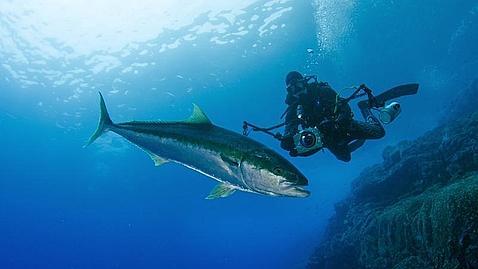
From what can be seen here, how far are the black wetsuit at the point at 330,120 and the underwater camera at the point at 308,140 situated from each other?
0.42 metres

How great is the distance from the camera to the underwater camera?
4.41 m

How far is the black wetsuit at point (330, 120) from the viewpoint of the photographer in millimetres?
5066

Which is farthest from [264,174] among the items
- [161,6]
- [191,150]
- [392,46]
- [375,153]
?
[375,153]

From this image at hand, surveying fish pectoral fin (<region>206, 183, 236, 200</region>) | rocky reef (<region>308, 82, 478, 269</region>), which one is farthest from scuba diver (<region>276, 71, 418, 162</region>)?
fish pectoral fin (<region>206, 183, 236, 200</region>)

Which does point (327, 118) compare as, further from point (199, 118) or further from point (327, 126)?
point (199, 118)

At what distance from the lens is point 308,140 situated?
443 centimetres

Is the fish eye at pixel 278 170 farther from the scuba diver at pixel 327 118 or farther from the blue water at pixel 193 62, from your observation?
the blue water at pixel 193 62

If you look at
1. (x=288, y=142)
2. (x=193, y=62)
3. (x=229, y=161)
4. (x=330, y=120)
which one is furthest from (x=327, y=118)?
(x=193, y=62)

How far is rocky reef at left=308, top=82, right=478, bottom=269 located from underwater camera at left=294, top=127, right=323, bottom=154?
103 inches

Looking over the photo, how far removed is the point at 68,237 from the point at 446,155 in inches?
3608

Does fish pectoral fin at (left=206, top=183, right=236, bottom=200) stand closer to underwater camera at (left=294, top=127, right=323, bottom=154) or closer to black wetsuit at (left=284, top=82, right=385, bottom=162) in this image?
underwater camera at (left=294, top=127, right=323, bottom=154)

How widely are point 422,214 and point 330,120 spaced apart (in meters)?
3.60

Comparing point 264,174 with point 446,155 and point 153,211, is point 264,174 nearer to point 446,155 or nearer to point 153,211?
point 446,155

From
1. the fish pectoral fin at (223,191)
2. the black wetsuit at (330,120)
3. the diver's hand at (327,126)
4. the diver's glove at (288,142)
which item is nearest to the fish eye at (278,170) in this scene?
the fish pectoral fin at (223,191)
